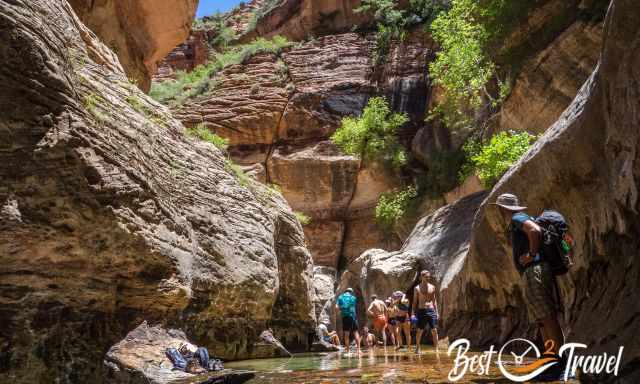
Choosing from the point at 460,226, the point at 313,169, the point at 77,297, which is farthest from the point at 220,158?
the point at 313,169

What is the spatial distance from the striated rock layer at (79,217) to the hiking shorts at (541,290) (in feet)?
13.9

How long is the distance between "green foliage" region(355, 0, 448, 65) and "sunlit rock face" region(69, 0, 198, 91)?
14359 mm

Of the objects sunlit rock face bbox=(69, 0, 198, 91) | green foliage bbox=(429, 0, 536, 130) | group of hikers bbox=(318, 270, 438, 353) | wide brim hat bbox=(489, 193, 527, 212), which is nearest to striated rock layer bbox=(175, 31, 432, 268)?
green foliage bbox=(429, 0, 536, 130)

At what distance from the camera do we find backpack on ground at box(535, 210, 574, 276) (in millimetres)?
4031

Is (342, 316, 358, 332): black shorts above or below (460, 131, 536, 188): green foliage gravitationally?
below

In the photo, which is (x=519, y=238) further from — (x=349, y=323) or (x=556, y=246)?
(x=349, y=323)

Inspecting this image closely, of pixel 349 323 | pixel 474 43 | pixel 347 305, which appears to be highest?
pixel 474 43

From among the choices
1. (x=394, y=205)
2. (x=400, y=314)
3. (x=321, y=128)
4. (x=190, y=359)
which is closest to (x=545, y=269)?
(x=190, y=359)

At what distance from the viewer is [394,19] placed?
30.2 metres

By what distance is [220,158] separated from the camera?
1102 cm

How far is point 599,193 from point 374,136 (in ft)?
70.6

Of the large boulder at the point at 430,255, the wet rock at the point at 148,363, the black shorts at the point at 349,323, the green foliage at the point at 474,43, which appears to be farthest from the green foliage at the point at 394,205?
the wet rock at the point at 148,363

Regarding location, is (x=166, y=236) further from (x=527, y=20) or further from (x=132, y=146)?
(x=527, y=20)

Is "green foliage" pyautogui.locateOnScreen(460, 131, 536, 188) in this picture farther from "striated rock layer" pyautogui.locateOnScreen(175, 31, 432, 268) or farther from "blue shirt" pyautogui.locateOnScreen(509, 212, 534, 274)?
"striated rock layer" pyautogui.locateOnScreen(175, 31, 432, 268)
